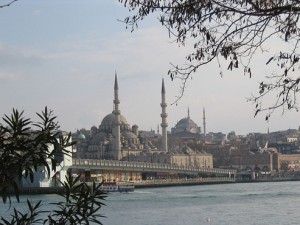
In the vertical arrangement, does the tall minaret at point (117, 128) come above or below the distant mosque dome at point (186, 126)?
below

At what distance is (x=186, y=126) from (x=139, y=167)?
8776cm

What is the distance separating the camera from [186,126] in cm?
15788

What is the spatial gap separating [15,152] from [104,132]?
311ft

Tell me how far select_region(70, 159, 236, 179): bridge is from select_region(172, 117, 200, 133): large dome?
6394cm

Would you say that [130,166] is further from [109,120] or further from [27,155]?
[27,155]

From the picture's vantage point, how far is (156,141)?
118 m

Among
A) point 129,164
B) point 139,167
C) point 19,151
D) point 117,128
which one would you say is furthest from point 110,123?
point 19,151

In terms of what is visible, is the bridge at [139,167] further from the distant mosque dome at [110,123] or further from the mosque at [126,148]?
the distant mosque dome at [110,123]

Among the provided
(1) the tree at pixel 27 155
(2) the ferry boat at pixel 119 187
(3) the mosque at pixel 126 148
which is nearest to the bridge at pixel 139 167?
(2) the ferry boat at pixel 119 187

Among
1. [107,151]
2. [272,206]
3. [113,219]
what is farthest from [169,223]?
[107,151]

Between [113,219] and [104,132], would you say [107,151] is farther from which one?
[113,219]

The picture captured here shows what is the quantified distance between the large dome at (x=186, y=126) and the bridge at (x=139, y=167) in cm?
6394

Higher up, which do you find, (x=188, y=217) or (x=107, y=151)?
(x=107, y=151)

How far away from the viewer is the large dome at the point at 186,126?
510ft
